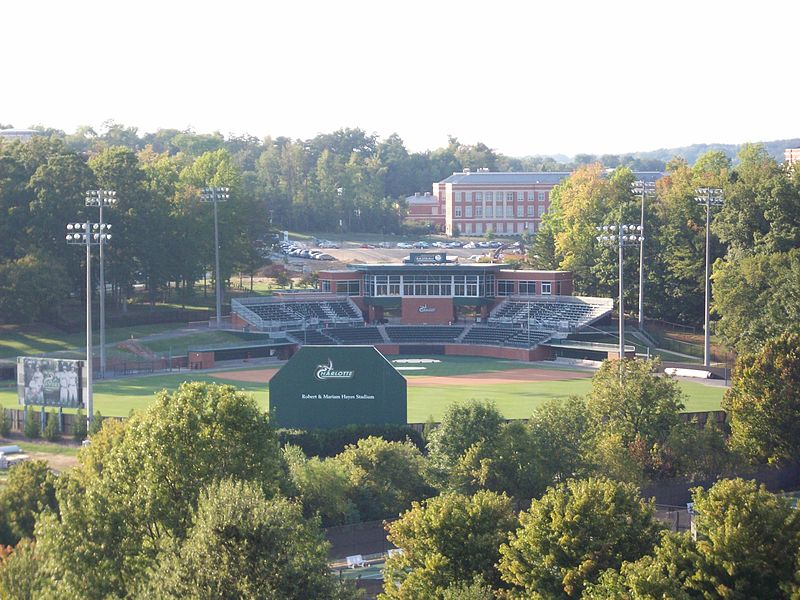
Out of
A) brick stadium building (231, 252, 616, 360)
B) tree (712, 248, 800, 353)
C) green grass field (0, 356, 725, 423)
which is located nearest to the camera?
green grass field (0, 356, 725, 423)

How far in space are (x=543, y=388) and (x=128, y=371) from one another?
2530 centimetres

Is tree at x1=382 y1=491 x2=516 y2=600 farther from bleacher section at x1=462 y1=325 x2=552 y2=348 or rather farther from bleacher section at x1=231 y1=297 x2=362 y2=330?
bleacher section at x1=231 y1=297 x2=362 y2=330

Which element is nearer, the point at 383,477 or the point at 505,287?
the point at 383,477

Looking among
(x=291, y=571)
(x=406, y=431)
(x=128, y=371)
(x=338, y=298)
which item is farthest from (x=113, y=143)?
(x=291, y=571)

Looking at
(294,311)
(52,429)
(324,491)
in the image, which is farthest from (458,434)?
(294,311)

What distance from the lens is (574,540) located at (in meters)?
30.9

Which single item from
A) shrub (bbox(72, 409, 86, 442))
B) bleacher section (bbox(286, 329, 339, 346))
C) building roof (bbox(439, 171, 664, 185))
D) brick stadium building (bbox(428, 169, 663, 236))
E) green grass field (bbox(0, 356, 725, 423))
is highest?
building roof (bbox(439, 171, 664, 185))

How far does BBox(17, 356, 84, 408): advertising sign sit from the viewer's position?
6328 centimetres

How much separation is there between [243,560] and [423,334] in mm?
70807

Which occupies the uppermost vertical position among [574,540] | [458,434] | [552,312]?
[574,540]

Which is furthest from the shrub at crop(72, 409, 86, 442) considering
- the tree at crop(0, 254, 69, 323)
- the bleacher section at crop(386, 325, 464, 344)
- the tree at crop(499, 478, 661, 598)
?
the bleacher section at crop(386, 325, 464, 344)

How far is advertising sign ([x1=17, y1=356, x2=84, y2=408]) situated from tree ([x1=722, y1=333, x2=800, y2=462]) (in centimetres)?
2937

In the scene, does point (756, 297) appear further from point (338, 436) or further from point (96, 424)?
point (96, 424)

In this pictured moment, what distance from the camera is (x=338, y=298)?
336 ft
